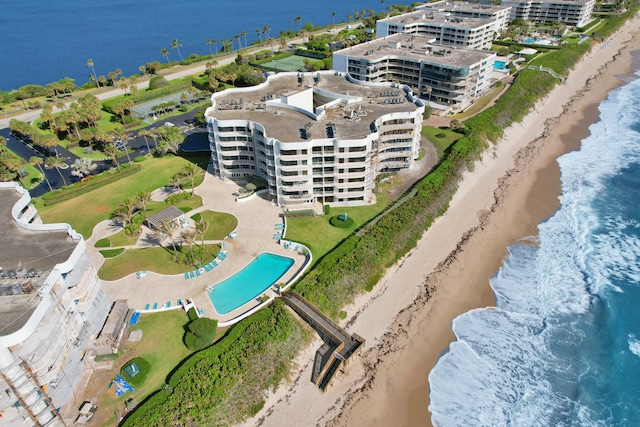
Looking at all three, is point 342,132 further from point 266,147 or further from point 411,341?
point 411,341

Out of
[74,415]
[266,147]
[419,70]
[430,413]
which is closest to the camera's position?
[74,415]

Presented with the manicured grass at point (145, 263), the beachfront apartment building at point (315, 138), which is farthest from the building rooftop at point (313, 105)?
the manicured grass at point (145, 263)

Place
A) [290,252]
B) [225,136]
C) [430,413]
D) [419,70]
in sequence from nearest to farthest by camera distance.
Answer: [430,413]
[290,252]
[225,136]
[419,70]

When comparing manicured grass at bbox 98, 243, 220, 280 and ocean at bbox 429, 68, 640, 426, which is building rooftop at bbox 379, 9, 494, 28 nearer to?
ocean at bbox 429, 68, 640, 426

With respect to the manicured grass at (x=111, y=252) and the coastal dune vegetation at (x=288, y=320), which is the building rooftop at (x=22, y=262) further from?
the coastal dune vegetation at (x=288, y=320)

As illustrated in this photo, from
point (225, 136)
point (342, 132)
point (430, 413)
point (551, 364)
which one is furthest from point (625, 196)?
point (225, 136)

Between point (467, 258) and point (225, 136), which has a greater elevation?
point (225, 136)

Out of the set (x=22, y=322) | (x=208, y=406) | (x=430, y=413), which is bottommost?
(x=430, y=413)

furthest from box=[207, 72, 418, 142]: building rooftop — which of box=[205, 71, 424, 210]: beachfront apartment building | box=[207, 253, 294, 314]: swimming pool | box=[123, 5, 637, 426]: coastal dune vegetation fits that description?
box=[207, 253, 294, 314]: swimming pool

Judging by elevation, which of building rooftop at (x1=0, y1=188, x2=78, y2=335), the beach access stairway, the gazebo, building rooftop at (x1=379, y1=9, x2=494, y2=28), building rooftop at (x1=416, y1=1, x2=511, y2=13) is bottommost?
the beach access stairway
